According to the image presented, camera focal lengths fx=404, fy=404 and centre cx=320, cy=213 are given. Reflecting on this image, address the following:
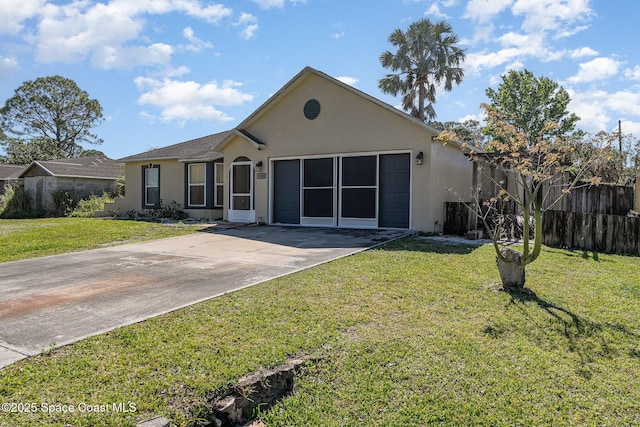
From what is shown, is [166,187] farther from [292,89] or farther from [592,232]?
[592,232]

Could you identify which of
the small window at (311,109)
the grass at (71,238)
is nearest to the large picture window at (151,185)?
the grass at (71,238)

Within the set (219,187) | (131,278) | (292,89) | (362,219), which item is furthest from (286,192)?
(131,278)

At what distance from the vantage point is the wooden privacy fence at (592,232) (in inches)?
366

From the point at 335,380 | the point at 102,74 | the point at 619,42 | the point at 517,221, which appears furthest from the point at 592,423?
the point at 102,74

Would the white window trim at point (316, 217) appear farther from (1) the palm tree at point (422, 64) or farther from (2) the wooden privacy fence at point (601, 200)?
(1) the palm tree at point (422, 64)

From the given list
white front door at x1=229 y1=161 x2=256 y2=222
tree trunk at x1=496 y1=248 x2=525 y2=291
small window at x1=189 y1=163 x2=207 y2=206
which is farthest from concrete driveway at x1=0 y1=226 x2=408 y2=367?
small window at x1=189 y1=163 x2=207 y2=206

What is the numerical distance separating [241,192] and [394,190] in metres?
6.09

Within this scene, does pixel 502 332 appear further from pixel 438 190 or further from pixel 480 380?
pixel 438 190

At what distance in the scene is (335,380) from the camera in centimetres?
332

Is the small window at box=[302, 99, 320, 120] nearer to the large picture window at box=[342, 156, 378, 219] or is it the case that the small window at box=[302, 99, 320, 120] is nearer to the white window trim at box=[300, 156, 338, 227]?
the white window trim at box=[300, 156, 338, 227]

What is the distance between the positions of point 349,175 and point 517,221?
5160 millimetres

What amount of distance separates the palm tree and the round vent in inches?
498

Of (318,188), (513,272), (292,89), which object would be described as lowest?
(513,272)

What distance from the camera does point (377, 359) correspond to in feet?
11.9
